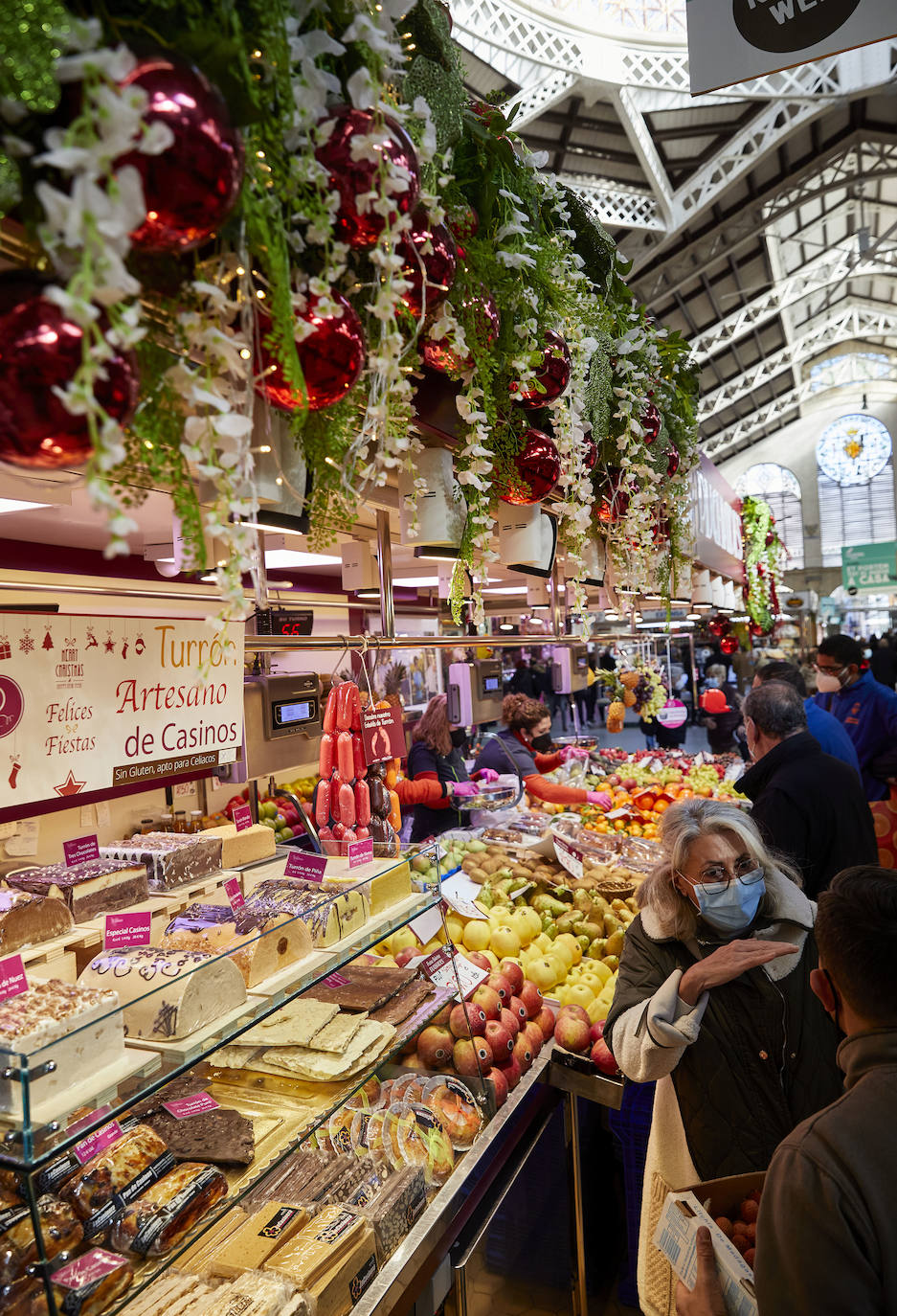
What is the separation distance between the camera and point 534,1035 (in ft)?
9.10

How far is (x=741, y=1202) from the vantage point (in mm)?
1937

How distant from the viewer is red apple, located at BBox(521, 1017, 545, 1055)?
2.74 metres

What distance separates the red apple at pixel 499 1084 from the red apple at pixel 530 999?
40 cm

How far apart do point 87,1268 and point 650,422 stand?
9.04 feet

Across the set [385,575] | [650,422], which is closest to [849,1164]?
[385,575]

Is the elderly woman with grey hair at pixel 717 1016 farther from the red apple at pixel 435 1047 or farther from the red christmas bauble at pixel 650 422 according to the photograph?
the red christmas bauble at pixel 650 422

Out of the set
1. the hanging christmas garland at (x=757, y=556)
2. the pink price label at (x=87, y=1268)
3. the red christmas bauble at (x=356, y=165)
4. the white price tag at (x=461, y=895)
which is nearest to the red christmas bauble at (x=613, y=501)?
the white price tag at (x=461, y=895)

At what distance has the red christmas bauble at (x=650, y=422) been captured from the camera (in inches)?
113

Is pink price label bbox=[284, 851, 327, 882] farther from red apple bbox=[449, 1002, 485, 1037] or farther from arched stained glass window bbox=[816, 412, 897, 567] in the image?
arched stained glass window bbox=[816, 412, 897, 567]

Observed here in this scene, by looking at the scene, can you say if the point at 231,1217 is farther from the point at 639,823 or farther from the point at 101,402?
the point at 639,823

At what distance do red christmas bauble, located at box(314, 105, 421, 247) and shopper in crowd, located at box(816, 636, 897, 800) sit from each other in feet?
19.1

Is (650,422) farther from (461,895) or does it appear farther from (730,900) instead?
(461,895)

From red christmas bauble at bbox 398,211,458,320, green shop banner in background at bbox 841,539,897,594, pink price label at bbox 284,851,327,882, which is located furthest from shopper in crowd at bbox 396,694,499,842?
green shop banner in background at bbox 841,539,897,594

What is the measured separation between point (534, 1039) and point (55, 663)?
1955 mm
